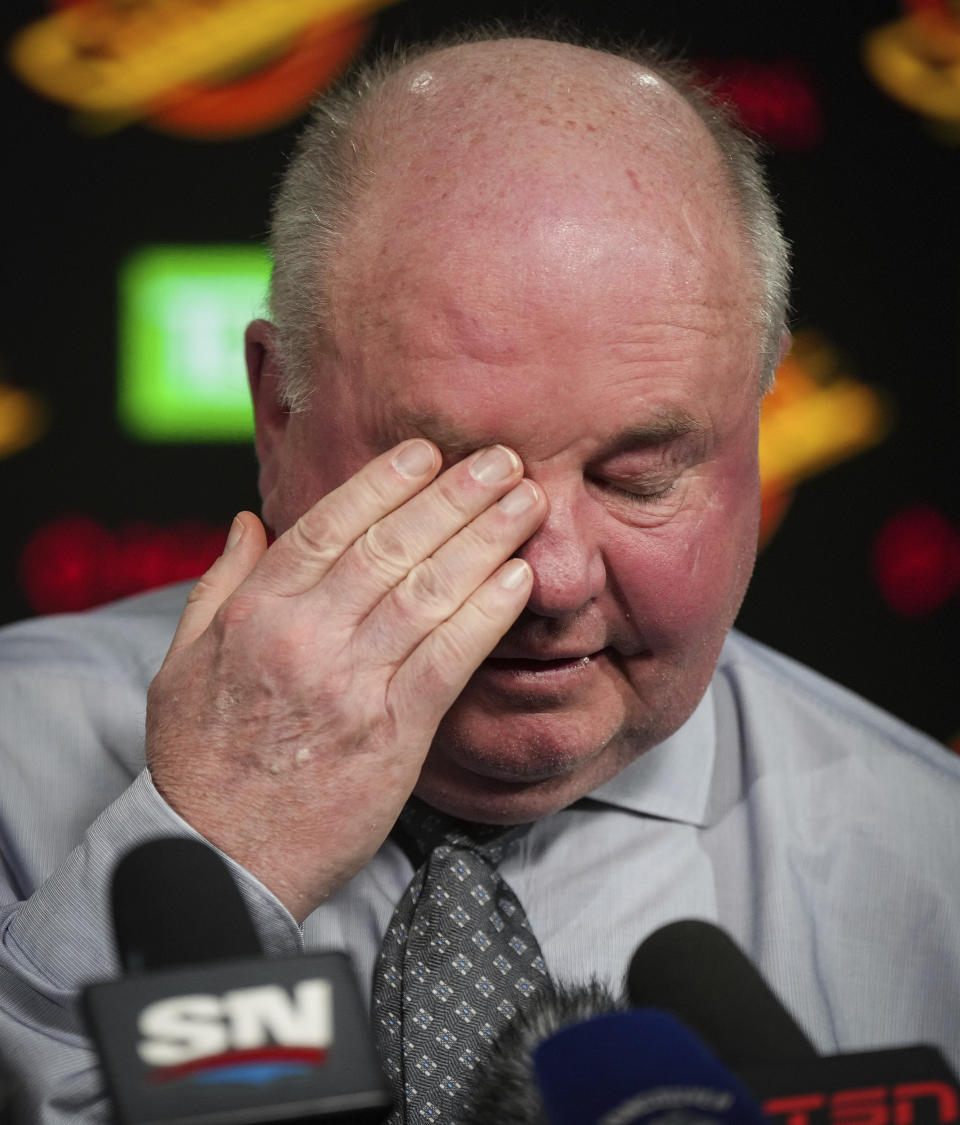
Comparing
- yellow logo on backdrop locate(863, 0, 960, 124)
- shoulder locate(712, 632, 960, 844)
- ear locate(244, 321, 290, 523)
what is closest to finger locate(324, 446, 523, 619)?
ear locate(244, 321, 290, 523)

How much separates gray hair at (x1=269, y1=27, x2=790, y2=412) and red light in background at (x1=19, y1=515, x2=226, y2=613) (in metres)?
1.21

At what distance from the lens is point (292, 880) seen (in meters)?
0.91

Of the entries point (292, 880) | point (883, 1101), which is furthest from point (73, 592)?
point (883, 1101)

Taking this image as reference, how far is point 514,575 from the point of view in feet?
3.13

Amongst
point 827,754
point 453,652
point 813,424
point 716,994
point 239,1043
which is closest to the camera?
point 239,1043

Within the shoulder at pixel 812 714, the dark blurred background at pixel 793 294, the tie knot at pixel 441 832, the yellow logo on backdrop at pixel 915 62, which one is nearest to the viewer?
the tie knot at pixel 441 832

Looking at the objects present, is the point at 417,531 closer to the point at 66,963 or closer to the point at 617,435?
the point at 617,435

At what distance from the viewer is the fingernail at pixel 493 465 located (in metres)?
0.96

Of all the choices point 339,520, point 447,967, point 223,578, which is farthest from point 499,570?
point 447,967

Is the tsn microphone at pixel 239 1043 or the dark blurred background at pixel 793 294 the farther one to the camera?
the dark blurred background at pixel 793 294

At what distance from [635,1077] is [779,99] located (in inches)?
86.4

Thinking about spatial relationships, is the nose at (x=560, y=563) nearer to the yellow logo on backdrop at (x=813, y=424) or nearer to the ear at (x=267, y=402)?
the ear at (x=267, y=402)

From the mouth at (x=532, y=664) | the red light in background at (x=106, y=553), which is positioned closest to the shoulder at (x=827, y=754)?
the mouth at (x=532, y=664)

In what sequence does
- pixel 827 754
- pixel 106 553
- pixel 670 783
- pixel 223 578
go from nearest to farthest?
pixel 223 578 → pixel 670 783 → pixel 827 754 → pixel 106 553
